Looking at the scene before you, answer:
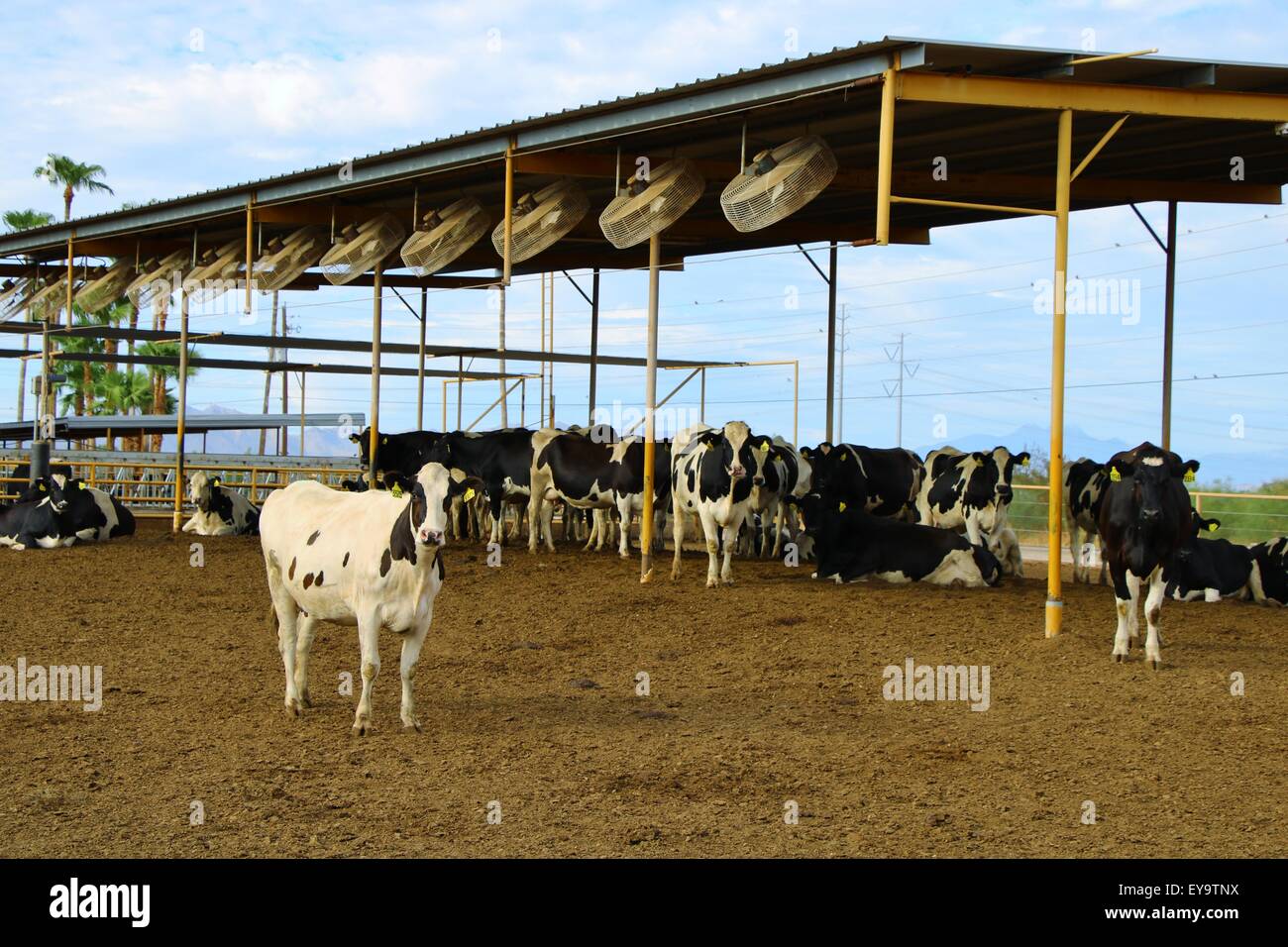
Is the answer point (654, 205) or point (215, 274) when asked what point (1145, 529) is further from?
point (215, 274)

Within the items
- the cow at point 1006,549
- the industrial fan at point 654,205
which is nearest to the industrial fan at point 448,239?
the industrial fan at point 654,205

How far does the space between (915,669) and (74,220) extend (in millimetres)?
17664

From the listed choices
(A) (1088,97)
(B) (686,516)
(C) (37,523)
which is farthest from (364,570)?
(C) (37,523)

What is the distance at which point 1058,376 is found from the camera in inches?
473

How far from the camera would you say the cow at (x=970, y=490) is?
17.9 m

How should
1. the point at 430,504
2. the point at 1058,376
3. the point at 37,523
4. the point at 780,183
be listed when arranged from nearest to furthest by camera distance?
the point at 430,504
the point at 1058,376
the point at 780,183
the point at 37,523

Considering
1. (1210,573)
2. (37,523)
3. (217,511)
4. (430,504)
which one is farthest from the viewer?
(217,511)

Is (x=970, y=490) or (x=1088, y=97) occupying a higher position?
(x=1088, y=97)

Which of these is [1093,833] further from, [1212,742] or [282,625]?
[282,625]

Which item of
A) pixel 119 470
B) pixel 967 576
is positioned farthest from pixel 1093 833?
pixel 119 470

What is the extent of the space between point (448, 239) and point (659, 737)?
1026 cm

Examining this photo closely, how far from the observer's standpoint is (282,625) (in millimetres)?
9391

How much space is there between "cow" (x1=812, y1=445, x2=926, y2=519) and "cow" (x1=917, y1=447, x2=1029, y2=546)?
1003 mm

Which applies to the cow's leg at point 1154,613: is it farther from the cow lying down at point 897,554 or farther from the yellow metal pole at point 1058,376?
the cow lying down at point 897,554
